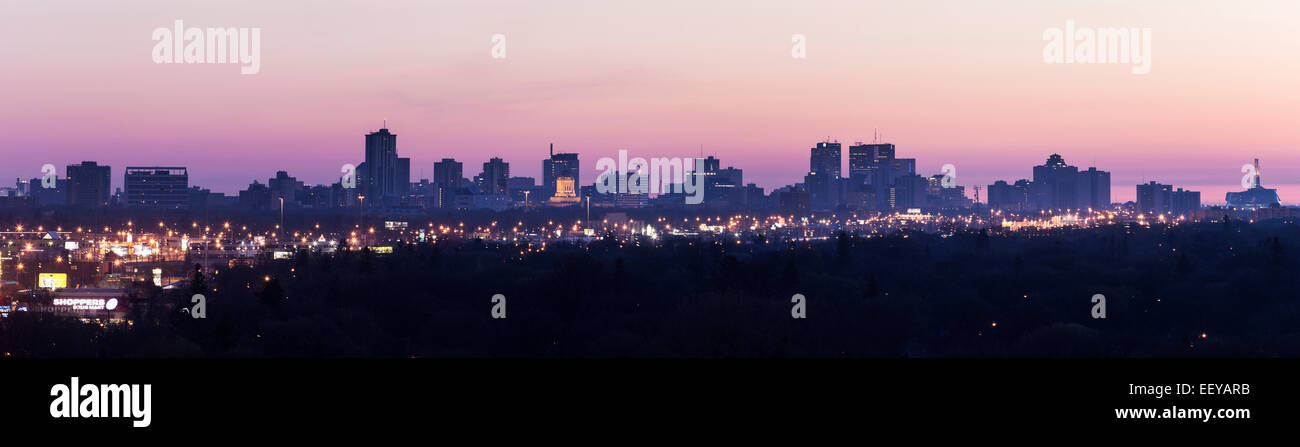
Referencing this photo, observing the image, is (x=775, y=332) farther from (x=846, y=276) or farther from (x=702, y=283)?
(x=846, y=276)

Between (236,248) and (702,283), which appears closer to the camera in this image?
(702,283)

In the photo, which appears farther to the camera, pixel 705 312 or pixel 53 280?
pixel 53 280

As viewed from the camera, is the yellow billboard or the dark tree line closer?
the dark tree line

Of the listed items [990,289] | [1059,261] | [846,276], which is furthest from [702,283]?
[1059,261]

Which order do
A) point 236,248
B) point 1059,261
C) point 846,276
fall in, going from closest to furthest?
point 846,276
point 1059,261
point 236,248

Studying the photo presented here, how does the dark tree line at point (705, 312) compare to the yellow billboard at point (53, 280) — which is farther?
the yellow billboard at point (53, 280)
